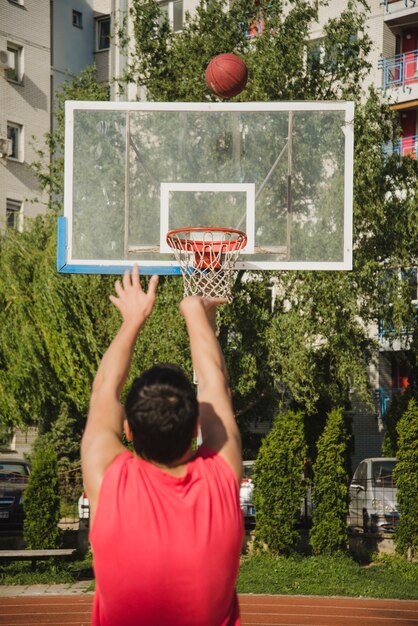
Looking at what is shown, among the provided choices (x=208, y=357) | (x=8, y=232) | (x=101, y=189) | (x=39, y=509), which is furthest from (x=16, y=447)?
(x=208, y=357)

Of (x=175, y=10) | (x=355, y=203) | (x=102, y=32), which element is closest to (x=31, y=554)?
(x=355, y=203)

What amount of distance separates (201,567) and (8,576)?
13059 mm

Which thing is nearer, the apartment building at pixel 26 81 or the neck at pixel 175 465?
the neck at pixel 175 465

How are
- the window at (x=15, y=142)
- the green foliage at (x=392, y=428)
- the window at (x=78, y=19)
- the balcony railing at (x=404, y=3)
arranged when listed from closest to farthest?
the green foliage at (x=392, y=428) → the balcony railing at (x=404, y=3) → the window at (x=15, y=142) → the window at (x=78, y=19)

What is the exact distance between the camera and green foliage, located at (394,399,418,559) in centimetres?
1611

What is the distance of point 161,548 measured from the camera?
269 cm

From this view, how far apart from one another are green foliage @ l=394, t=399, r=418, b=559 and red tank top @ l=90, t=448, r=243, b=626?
14003mm

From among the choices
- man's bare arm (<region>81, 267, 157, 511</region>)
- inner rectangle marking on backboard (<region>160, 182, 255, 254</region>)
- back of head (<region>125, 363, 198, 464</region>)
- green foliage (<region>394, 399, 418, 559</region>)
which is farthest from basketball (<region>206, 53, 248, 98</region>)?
back of head (<region>125, 363, 198, 464</region>)

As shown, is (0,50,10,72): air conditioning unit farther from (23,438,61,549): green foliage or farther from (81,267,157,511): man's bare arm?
(81,267,157,511): man's bare arm

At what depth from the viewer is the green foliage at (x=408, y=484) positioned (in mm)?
16109

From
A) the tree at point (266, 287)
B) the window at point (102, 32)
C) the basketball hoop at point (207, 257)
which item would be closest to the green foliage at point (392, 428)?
the tree at point (266, 287)

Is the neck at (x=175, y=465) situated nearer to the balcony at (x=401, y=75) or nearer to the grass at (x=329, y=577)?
the grass at (x=329, y=577)

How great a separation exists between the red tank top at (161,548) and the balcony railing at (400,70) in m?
29.0

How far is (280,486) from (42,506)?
4.02 meters
